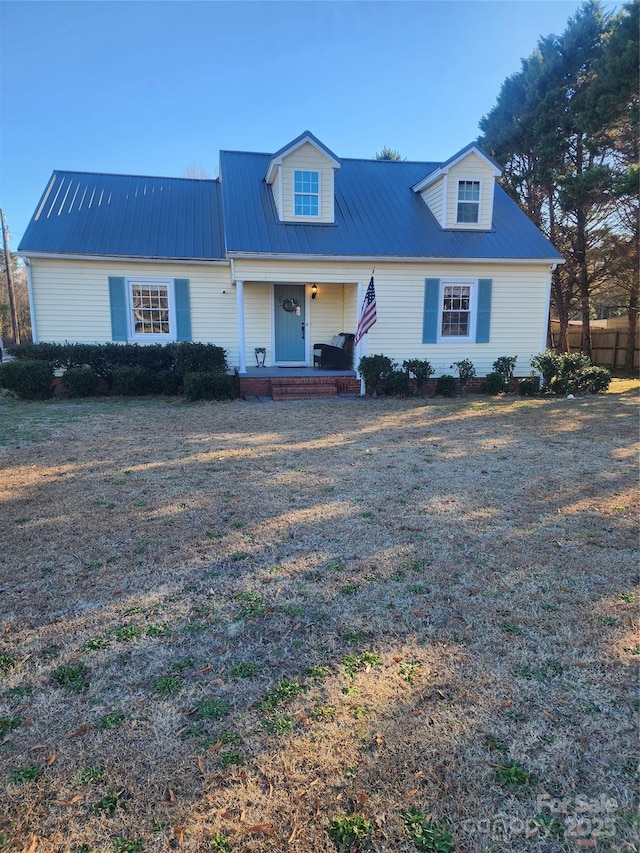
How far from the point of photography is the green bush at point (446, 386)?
1188cm

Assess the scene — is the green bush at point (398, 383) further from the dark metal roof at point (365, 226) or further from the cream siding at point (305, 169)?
the cream siding at point (305, 169)

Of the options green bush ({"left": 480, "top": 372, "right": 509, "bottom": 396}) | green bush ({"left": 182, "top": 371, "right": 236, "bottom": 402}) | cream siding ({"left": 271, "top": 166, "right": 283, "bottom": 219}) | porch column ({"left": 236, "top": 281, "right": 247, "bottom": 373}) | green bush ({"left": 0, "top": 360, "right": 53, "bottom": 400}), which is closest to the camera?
green bush ({"left": 0, "top": 360, "right": 53, "bottom": 400})

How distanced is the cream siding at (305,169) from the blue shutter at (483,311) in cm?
427

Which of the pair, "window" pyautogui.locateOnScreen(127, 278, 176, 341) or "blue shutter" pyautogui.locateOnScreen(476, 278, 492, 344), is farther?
"blue shutter" pyautogui.locateOnScreen(476, 278, 492, 344)

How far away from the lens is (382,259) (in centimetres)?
1198

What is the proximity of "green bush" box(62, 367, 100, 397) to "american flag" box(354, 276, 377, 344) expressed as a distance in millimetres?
5919

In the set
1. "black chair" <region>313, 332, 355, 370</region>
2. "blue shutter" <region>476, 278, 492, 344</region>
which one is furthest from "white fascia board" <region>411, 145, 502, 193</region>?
"black chair" <region>313, 332, 355, 370</region>

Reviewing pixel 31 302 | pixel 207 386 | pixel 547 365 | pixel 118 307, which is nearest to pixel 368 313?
pixel 207 386

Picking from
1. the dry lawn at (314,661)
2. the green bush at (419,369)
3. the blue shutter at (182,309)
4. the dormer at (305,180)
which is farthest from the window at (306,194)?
the dry lawn at (314,661)

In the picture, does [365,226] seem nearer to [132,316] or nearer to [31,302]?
[132,316]

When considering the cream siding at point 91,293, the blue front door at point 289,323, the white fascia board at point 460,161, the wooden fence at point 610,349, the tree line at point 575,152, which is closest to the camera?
the cream siding at point 91,293

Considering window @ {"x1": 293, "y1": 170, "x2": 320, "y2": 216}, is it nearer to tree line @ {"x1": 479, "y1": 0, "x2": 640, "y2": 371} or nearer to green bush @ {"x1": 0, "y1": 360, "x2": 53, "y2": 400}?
green bush @ {"x1": 0, "y1": 360, "x2": 53, "y2": 400}

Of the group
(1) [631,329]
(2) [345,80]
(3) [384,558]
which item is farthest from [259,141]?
(3) [384,558]

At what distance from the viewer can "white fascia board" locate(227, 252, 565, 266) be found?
11.4 metres
